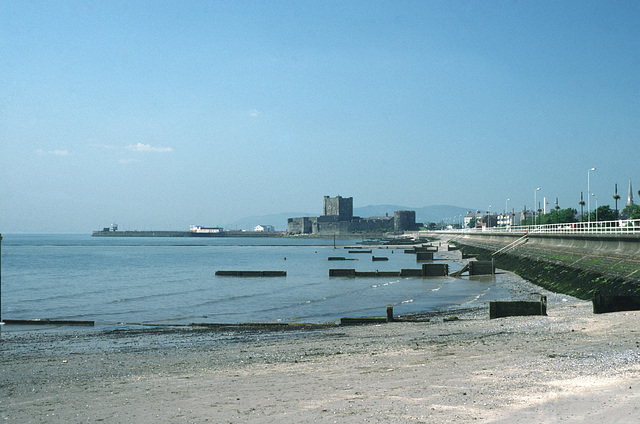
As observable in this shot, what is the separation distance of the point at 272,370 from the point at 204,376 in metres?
1.58

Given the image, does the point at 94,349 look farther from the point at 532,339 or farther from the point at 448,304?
the point at 448,304

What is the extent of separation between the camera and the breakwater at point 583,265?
3014 cm

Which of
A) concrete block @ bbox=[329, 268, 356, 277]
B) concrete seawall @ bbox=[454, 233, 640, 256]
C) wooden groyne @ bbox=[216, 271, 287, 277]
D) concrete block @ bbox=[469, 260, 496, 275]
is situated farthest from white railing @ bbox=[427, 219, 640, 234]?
wooden groyne @ bbox=[216, 271, 287, 277]

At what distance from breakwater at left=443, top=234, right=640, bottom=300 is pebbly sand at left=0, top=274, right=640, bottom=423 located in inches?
431

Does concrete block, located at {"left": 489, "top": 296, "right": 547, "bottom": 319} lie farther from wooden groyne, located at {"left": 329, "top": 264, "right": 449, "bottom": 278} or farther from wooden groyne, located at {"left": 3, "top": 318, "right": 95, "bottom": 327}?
wooden groyne, located at {"left": 329, "top": 264, "right": 449, "bottom": 278}

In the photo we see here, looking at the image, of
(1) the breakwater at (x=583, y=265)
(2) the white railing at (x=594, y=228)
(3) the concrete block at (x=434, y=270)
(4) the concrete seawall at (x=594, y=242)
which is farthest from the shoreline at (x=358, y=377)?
(3) the concrete block at (x=434, y=270)

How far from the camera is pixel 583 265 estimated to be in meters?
39.8

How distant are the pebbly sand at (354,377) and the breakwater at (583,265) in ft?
35.9

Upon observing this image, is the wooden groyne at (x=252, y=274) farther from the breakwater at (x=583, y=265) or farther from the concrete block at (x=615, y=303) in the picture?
the concrete block at (x=615, y=303)

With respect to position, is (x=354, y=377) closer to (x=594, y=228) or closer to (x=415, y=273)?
(x=415, y=273)

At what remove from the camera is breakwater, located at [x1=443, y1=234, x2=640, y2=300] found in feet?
98.9

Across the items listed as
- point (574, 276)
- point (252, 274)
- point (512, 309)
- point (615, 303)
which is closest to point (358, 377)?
point (512, 309)

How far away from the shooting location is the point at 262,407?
30.2 ft

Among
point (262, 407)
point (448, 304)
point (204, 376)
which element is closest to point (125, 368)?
point (204, 376)
